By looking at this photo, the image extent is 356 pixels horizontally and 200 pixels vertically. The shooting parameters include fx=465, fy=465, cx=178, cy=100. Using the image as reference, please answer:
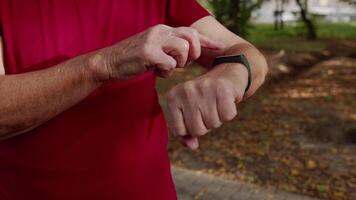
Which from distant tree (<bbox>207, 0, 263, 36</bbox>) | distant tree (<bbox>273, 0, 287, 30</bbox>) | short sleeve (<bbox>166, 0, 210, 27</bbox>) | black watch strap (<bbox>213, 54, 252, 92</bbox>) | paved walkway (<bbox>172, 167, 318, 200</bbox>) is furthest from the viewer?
distant tree (<bbox>273, 0, 287, 30</bbox>)

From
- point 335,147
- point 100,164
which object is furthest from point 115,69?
point 335,147

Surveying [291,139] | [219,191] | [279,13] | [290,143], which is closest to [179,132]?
[219,191]

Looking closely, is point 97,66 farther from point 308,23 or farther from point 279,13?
point 279,13

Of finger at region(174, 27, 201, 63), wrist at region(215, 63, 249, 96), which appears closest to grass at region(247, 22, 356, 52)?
wrist at region(215, 63, 249, 96)

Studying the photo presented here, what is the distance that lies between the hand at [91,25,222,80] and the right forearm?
0.04 m

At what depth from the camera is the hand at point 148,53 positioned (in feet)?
3.56

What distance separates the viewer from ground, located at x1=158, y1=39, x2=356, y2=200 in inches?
232

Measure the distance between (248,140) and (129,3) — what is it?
6.15 meters

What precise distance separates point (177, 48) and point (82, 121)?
43cm

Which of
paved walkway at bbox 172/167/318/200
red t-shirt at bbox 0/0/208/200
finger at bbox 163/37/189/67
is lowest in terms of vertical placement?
paved walkway at bbox 172/167/318/200

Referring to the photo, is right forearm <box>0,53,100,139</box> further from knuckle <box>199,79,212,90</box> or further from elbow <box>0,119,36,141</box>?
knuckle <box>199,79,212,90</box>

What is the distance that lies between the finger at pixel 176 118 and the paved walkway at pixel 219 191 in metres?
3.92

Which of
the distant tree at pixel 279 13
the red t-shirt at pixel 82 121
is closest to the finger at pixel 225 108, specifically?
the red t-shirt at pixel 82 121

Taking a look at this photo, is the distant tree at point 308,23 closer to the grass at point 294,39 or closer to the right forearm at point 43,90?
the grass at point 294,39
